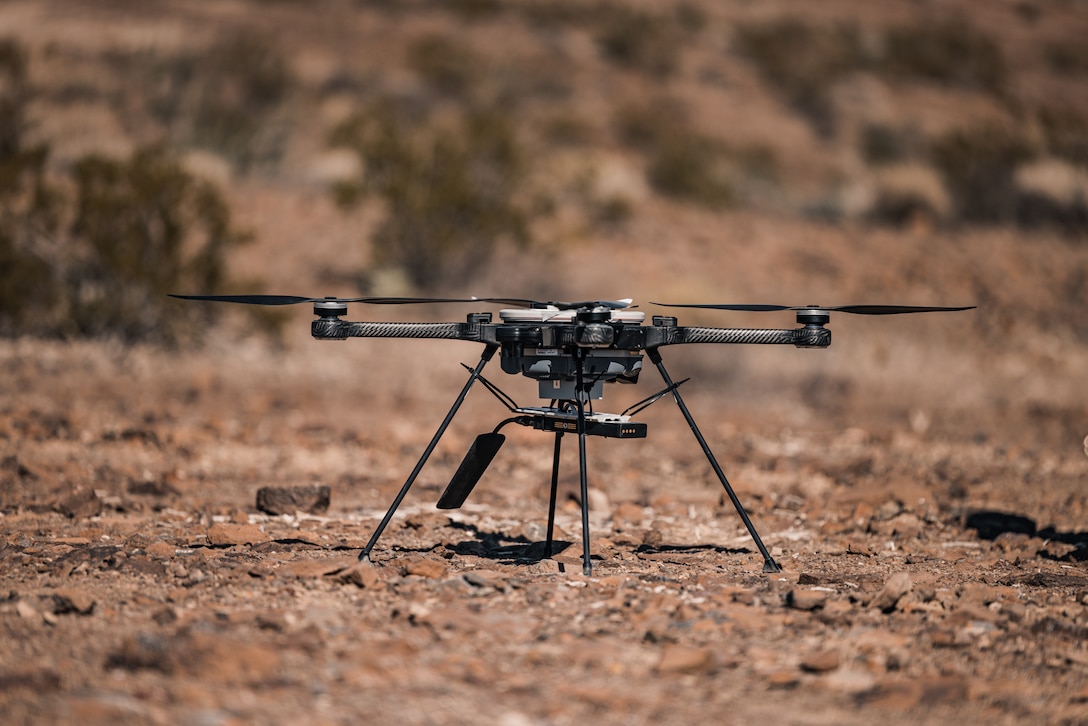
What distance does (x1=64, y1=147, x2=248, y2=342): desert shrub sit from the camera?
12.5 meters

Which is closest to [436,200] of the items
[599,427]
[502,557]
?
[502,557]

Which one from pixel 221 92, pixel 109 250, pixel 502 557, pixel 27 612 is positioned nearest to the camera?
pixel 27 612

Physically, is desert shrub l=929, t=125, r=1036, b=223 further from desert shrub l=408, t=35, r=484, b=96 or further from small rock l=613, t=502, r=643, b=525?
small rock l=613, t=502, r=643, b=525

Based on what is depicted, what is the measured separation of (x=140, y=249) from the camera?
512 inches

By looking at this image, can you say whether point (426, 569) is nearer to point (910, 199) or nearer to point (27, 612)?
point (27, 612)

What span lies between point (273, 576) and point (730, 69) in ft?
108

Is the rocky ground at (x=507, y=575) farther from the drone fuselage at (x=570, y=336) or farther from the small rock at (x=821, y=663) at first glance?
the drone fuselage at (x=570, y=336)

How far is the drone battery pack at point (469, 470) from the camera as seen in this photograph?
5453 millimetres

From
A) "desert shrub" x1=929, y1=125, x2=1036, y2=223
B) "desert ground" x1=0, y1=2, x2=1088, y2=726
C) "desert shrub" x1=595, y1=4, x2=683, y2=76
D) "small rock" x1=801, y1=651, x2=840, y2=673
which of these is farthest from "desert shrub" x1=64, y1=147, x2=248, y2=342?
"desert shrub" x1=595, y1=4, x2=683, y2=76

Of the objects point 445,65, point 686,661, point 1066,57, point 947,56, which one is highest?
point 1066,57

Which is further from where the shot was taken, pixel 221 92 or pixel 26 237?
pixel 221 92

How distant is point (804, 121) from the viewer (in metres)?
31.8

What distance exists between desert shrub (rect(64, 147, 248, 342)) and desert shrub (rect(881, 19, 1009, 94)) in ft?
94.4

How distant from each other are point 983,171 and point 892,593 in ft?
61.0
